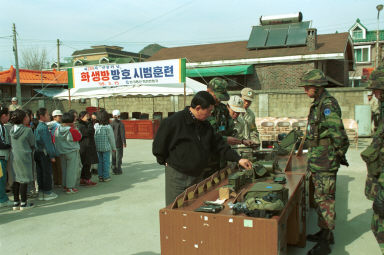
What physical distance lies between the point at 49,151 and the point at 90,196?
3.86 feet

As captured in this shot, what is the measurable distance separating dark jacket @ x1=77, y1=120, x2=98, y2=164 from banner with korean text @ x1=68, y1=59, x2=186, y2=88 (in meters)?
6.14

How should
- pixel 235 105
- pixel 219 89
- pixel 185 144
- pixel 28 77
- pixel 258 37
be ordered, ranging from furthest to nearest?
pixel 28 77
pixel 258 37
pixel 235 105
pixel 219 89
pixel 185 144

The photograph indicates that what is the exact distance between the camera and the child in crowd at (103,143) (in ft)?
23.9

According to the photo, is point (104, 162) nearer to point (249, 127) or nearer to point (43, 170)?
point (43, 170)

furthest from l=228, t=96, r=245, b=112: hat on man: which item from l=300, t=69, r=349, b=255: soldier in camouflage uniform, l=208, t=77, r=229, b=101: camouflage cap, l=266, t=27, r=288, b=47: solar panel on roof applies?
l=266, t=27, r=288, b=47: solar panel on roof

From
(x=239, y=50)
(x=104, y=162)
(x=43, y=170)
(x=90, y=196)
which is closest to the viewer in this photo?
(x=43, y=170)

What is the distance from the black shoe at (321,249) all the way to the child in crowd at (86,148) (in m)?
5.01

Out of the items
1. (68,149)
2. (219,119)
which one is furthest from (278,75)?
(219,119)

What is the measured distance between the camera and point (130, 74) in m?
13.9

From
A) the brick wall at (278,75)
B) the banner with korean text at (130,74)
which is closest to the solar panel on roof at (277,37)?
the brick wall at (278,75)

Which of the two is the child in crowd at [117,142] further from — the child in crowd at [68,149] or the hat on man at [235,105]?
the hat on man at [235,105]

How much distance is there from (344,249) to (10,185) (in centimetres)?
569

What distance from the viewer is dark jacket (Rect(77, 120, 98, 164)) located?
7.05 metres

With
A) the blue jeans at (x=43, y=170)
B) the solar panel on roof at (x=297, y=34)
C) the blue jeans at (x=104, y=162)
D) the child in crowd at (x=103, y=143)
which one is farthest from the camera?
the solar panel on roof at (x=297, y=34)
